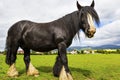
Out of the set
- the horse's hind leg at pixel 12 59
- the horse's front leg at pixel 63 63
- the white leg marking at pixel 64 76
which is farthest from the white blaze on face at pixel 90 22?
the horse's hind leg at pixel 12 59

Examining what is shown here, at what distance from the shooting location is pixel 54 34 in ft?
33.9

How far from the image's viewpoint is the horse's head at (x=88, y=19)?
9.50m

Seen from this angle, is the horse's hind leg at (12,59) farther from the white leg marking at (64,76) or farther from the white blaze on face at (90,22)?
the white blaze on face at (90,22)

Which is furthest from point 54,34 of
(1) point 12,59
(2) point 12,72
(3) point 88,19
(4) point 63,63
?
(2) point 12,72

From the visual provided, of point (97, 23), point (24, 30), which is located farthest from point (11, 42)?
point (97, 23)

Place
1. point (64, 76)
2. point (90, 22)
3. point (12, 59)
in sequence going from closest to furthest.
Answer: point (90, 22), point (64, 76), point (12, 59)

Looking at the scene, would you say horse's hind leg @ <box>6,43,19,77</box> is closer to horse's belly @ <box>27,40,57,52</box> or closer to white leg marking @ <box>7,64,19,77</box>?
white leg marking @ <box>7,64,19,77</box>

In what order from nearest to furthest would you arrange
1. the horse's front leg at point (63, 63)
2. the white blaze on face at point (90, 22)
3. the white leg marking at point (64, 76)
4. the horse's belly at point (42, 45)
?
the white blaze on face at point (90, 22), the horse's front leg at point (63, 63), the white leg marking at point (64, 76), the horse's belly at point (42, 45)

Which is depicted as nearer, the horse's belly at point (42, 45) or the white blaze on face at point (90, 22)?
the white blaze on face at point (90, 22)

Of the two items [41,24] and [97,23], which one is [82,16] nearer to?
[97,23]

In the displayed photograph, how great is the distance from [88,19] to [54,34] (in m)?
1.67

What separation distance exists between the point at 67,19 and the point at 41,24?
4.40ft

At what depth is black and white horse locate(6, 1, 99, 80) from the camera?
9.87 meters

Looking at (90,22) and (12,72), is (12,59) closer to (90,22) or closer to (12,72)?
(12,72)
